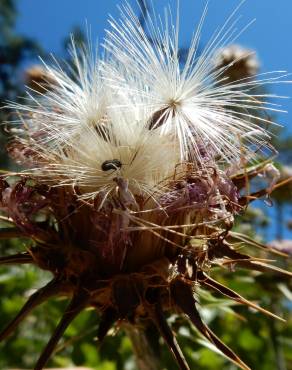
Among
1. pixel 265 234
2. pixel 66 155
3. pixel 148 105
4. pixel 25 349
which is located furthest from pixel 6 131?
pixel 265 234

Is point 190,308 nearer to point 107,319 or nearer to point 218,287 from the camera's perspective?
point 218,287

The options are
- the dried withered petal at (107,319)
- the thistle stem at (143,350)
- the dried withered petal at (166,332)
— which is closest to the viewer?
the dried withered petal at (166,332)

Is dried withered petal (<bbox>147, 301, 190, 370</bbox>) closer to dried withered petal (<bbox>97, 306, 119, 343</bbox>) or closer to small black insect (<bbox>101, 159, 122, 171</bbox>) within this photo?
dried withered petal (<bbox>97, 306, 119, 343</bbox>)

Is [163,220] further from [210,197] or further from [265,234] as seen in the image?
[265,234]

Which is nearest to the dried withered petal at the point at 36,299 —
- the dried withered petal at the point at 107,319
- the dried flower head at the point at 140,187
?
the dried flower head at the point at 140,187

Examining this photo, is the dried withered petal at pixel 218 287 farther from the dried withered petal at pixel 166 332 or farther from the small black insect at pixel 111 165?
the small black insect at pixel 111 165

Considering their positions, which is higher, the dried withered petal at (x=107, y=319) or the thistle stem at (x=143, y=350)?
the dried withered petal at (x=107, y=319)

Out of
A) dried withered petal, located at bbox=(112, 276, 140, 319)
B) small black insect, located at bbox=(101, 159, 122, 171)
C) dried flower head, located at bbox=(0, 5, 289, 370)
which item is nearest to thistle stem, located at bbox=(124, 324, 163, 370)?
dried flower head, located at bbox=(0, 5, 289, 370)

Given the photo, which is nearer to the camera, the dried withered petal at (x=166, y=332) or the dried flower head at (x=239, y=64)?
the dried withered petal at (x=166, y=332)
